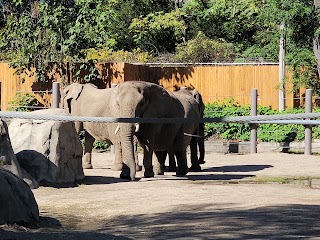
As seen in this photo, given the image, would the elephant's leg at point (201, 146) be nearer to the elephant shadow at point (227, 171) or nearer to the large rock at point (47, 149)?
the elephant shadow at point (227, 171)

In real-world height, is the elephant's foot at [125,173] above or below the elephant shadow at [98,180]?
above

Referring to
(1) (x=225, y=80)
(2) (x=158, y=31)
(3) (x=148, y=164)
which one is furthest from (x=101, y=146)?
(2) (x=158, y=31)

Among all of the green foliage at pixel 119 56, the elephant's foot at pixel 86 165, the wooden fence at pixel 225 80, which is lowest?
the elephant's foot at pixel 86 165

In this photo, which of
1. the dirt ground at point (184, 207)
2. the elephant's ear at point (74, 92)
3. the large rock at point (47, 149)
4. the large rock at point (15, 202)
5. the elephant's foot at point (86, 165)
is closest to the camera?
the dirt ground at point (184, 207)

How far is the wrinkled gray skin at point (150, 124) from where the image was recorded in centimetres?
1645

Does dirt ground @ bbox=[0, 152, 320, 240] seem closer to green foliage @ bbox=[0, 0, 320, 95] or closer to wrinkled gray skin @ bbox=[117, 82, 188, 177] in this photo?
wrinkled gray skin @ bbox=[117, 82, 188, 177]

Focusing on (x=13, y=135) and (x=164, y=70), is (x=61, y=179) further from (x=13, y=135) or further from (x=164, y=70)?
(x=164, y=70)

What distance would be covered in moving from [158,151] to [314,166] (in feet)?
13.0

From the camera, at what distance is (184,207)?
36.4ft

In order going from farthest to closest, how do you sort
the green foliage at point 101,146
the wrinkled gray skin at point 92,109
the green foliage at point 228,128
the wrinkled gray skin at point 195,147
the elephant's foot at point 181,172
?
1. the green foliage at point 228,128
2. the green foliage at point 101,146
3. the wrinkled gray skin at point 195,147
4. the wrinkled gray skin at point 92,109
5. the elephant's foot at point 181,172

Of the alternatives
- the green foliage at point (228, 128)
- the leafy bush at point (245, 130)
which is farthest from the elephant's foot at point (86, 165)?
the green foliage at point (228, 128)

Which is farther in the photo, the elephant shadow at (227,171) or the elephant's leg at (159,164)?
the elephant's leg at (159,164)

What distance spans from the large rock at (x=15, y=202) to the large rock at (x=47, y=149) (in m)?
4.51

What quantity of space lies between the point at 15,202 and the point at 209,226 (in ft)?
6.47
